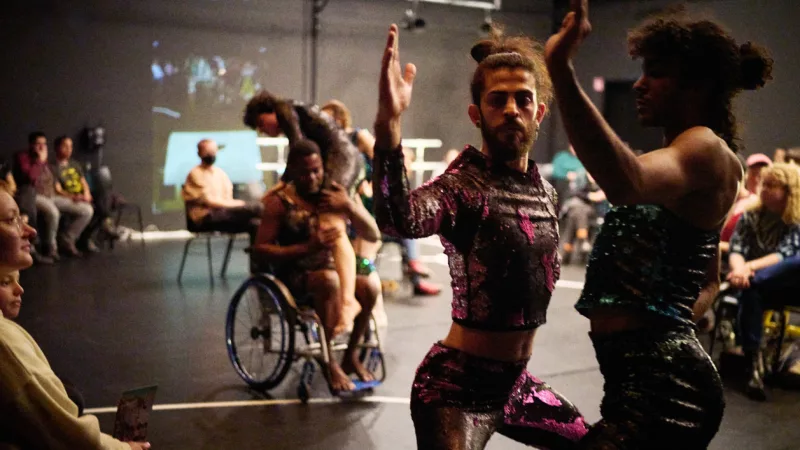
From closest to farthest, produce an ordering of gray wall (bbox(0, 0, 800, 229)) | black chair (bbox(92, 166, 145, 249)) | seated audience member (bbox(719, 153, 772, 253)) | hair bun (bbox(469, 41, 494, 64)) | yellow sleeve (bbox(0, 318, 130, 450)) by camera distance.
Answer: yellow sleeve (bbox(0, 318, 130, 450)), hair bun (bbox(469, 41, 494, 64)), seated audience member (bbox(719, 153, 772, 253)), black chair (bbox(92, 166, 145, 249)), gray wall (bbox(0, 0, 800, 229))

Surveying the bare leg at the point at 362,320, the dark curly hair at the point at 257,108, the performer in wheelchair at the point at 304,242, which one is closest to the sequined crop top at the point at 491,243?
the performer in wheelchair at the point at 304,242

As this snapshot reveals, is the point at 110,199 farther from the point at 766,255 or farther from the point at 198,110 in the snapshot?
the point at 766,255

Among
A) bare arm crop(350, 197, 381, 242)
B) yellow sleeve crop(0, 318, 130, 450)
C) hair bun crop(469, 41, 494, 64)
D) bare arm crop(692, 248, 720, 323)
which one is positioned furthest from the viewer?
bare arm crop(350, 197, 381, 242)

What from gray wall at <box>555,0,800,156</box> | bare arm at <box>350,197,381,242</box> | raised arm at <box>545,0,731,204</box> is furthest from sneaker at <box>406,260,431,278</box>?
raised arm at <box>545,0,731,204</box>

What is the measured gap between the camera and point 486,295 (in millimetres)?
2016

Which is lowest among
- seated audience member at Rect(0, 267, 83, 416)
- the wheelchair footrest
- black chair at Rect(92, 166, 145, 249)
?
the wheelchair footrest

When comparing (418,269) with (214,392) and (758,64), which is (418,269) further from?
(758,64)

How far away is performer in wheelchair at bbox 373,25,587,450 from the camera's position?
1990 mm

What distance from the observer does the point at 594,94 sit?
1254cm

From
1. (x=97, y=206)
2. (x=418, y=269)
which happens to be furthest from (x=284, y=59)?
(x=418, y=269)

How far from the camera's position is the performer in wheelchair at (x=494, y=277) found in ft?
6.53

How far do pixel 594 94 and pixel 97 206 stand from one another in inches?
281

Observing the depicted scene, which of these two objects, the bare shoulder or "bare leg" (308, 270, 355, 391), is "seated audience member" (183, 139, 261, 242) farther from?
the bare shoulder

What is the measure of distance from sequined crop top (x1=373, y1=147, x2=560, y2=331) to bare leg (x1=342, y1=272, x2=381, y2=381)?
224 centimetres
